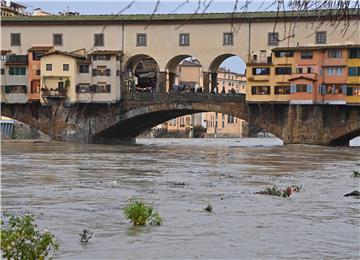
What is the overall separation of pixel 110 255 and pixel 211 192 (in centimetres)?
1034

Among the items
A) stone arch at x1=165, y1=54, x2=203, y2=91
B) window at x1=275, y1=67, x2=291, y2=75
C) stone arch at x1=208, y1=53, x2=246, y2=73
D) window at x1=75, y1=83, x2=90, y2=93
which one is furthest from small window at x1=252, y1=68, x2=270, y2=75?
window at x1=75, y1=83, x2=90, y2=93

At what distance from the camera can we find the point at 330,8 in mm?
4961

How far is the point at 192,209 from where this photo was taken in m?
17.1

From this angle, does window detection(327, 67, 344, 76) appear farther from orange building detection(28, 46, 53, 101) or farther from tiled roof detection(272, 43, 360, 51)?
orange building detection(28, 46, 53, 101)

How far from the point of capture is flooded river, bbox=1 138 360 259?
1202cm

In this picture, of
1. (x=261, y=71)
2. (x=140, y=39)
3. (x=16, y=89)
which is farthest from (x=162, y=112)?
(x=16, y=89)

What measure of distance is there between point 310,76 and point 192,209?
132ft

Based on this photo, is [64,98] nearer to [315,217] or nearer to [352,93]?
[352,93]

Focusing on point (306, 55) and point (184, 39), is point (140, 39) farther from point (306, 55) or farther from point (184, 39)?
point (306, 55)

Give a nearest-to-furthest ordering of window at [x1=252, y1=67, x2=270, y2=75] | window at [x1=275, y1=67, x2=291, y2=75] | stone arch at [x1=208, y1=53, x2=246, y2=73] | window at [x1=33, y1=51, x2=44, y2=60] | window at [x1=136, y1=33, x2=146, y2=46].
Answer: window at [x1=275, y1=67, x2=291, y2=75] → window at [x1=252, y1=67, x2=270, y2=75] → stone arch at [x1=208, y1=53, x2=246, y2=73] → window at [x1=136, y1=33, x2=146, y2=46] → window at [x1=33, y1=51, x2=44, y2=60]

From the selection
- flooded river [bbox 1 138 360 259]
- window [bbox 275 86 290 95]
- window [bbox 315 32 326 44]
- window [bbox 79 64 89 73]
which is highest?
window [bbox 315 32 326 44]

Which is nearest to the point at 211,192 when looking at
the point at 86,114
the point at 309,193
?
the point at 309,193

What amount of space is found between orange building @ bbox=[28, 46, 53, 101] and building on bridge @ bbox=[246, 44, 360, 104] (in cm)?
1706

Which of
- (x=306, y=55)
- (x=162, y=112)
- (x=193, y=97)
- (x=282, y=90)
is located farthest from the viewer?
(x=162, y=112)
